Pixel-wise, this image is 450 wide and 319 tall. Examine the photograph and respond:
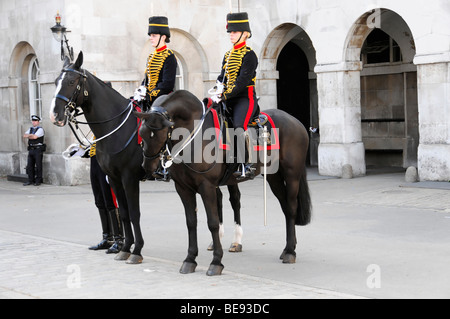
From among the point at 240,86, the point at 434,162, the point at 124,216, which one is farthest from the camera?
the point at 434,162

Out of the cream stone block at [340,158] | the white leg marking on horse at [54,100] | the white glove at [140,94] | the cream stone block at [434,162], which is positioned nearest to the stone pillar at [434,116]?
the cream stone block at [434,162]

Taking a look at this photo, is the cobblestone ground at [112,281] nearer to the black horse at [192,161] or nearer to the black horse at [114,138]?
the black horse at [192,161]

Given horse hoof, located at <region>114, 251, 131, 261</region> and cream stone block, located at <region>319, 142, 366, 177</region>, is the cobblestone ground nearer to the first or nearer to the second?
horse hoof, located at <region>114, 251, 131, 261</region>

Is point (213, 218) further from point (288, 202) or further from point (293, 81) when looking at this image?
point (293, 81)

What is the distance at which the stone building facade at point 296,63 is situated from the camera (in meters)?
16.1

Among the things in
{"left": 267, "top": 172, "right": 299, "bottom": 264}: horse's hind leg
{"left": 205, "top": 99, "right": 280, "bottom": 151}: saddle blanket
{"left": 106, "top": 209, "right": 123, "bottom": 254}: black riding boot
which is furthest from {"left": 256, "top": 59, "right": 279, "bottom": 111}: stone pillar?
{"left": 205, "top": 99, "right": 280, "bottom": 151}: saddle blanket

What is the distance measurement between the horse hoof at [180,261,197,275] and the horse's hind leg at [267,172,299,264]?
109cm

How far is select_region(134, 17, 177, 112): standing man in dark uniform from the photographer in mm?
9047

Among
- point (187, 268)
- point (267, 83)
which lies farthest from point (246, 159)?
point (267, 83)

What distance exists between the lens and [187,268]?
791cm

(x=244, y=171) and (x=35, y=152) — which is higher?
(x=244, y=171)

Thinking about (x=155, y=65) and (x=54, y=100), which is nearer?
(x=54, y=100)

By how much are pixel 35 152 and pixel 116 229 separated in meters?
9.91

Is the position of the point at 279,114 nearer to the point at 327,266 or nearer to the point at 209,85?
the point at 327,266
